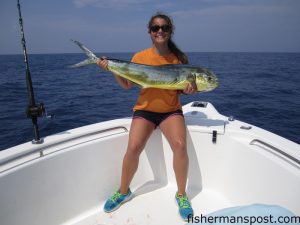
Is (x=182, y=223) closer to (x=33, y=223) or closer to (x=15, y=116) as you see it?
(x=33, y=223)

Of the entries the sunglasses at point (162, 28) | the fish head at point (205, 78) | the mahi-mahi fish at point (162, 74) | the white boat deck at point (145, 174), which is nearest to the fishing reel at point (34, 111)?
the white boat deck at point (145, 174)

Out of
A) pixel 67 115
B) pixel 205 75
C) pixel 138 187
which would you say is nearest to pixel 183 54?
pixel 205 75

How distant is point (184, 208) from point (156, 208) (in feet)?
1.08

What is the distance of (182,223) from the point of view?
2748 millimetres

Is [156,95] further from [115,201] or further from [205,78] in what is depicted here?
[115,201]

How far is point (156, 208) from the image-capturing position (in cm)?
299

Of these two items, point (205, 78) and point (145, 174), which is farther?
point (145, 174)

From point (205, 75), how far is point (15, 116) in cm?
874

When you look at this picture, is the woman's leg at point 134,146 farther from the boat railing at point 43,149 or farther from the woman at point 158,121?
the boat railing at point 43,149

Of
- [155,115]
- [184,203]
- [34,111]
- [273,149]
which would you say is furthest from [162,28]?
[184,203]

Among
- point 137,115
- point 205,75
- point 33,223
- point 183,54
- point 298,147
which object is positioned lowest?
point 33,223

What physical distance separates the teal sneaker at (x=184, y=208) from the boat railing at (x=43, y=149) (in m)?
0.94

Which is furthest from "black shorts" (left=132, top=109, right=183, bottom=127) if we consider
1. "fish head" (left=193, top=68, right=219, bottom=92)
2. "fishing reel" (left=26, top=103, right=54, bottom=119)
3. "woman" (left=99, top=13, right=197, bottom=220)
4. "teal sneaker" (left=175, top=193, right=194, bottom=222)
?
"fishing reel" (left=26, top=103, right=54, bottom=119)

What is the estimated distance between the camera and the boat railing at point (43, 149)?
232 cm
